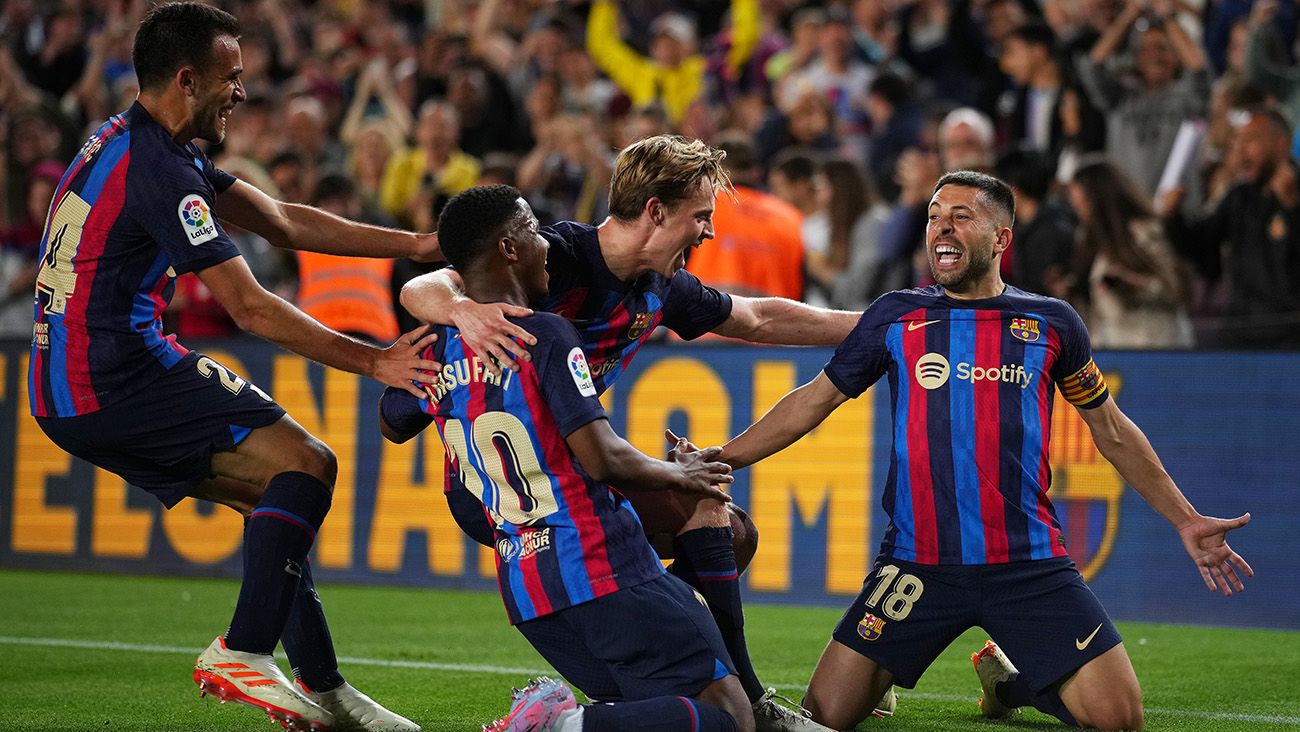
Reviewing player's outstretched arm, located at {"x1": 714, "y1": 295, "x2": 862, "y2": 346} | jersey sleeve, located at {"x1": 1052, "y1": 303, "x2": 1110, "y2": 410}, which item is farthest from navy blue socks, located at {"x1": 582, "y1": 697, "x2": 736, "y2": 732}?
jersey sleeve, located at {"x1": 1052, "y1": 303, "x2": 1110, "y2": 410}

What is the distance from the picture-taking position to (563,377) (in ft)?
14.4

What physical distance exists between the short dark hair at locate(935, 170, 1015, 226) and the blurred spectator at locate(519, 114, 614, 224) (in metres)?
6.11

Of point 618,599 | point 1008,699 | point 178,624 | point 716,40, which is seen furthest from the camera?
point 716,40

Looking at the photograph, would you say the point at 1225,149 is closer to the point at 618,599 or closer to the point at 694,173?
the point at 694,173

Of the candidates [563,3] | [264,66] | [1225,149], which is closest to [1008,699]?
[1225,149]

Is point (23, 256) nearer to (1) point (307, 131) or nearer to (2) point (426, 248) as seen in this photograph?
(1) point (307, 131)

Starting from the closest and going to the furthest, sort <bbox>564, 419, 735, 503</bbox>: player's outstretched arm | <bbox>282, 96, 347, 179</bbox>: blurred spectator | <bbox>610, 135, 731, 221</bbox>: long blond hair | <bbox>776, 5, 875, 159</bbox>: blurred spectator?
<bbox>564, 419, 735, 503</bbox>: player's outstretched arm → <bbox>610, 135, 731, 221</bbox>: long blond hair → <bbox>776, 5, 875, 159</bbox>: blurred spectator → <bbox>282, 96, 347, 179</bbox>: blurred spectator

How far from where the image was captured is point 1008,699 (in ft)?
18.7

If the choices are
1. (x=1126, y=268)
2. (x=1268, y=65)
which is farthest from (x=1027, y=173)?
(x=1268, y=65)

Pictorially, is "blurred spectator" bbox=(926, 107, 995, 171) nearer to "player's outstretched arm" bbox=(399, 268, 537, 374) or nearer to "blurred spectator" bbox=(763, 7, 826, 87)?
"blurred spectator" bbox=(763, 7, 826, 87)

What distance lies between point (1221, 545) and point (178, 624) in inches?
207

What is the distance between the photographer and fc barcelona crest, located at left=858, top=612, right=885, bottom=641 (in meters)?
5.41

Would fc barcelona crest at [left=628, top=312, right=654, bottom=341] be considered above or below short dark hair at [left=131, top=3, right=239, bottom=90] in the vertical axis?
below

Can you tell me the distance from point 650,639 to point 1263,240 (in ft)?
21.0
